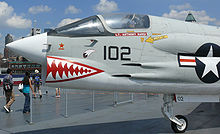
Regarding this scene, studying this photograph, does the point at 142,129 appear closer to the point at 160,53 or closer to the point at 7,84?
the point at 160,53

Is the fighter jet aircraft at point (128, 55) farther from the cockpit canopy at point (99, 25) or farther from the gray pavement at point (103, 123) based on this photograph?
the gray pavement at point (103, 123)

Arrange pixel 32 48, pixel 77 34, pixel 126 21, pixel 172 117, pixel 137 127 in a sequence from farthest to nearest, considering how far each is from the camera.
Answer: pixel 137 127, pixel 172 117, pixel 126 21, pixel 77 34, pixel 32 48

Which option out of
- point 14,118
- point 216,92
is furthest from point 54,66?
point 14,118

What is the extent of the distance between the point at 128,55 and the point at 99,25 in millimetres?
1030

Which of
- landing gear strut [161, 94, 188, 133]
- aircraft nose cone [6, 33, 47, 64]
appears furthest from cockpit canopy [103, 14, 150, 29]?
landing gear strut [161, 94, 188, 133]

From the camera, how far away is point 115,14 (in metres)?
5.62

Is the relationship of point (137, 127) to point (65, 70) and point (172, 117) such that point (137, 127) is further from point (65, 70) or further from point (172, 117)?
point (65, 70)

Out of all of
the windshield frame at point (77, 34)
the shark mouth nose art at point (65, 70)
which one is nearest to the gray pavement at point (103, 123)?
the shark mouth nose art at point (65, 70)

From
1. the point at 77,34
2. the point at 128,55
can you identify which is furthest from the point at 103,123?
the point at 77,34

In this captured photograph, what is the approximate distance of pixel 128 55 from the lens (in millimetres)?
5387

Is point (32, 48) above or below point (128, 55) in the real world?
above

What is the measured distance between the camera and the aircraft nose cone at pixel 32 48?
16.0ft

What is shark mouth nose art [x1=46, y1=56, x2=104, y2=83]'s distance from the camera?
16.1 ft

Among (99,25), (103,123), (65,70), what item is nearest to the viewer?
(65,70)
